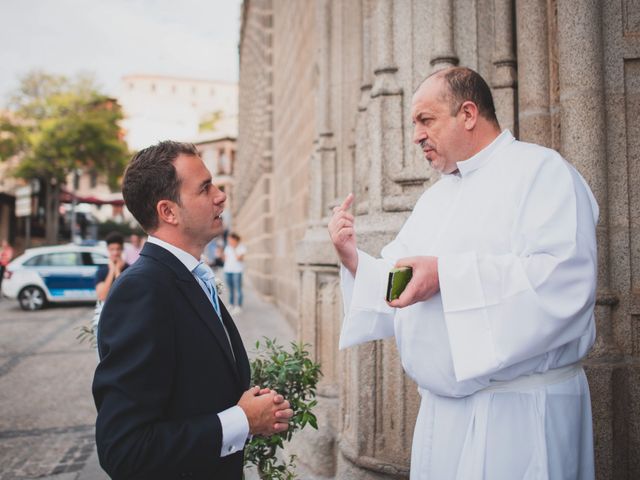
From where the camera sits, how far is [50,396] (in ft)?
19.4

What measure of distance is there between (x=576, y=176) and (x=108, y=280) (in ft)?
17.5

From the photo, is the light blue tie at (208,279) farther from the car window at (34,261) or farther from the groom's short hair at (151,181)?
the car window at (34,261)

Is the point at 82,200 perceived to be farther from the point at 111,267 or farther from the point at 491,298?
the point at 491,298

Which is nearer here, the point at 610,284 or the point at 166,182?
the point at 166,182

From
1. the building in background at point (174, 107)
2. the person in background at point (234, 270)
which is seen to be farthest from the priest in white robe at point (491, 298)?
the building in background at point (174, 107)

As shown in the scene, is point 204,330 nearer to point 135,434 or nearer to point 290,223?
point 135,434

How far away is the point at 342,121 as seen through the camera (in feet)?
14.6

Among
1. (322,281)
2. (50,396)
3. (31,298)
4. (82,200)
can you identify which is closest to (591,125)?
(322,281)

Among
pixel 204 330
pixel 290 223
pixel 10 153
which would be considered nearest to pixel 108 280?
pixel 290 223

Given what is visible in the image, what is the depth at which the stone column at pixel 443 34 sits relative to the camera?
122 inches

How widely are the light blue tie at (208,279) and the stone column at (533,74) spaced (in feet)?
6.42

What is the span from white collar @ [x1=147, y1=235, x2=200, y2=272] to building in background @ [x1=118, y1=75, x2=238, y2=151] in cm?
4878

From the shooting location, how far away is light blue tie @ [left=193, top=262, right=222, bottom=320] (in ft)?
5.91

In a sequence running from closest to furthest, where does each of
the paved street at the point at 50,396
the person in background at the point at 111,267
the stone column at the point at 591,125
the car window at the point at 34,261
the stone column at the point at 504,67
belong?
the stone column at the point at 591,125 → the stone column at the point at 504,67 → the paved street at the point at 50,396 → the person in background at the point at 111,267 → the car window at the point at 34,261
